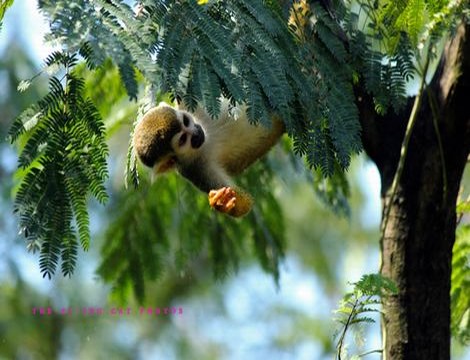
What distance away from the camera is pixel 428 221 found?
407 cm

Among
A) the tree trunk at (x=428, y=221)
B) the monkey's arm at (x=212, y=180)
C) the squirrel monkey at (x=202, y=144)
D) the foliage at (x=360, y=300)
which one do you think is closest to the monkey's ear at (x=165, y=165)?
the squirrel monkey at (x=202, y=144)

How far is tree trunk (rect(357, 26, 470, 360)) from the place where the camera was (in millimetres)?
4023

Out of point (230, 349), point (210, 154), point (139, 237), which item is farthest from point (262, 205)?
point (230, 349)

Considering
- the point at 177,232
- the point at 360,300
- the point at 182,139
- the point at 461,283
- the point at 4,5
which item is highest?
the point at 177,232

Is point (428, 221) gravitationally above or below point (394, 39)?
below

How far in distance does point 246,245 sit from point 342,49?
2974 millimetres

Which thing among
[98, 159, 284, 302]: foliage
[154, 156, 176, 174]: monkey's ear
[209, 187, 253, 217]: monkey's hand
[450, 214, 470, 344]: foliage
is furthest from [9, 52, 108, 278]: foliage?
[98, 159, 284, 302]: foliage

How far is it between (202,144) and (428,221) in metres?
1.19

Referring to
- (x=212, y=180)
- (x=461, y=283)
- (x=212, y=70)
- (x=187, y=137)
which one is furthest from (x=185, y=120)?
(x=461, y=283)

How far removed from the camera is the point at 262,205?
6.25 meters

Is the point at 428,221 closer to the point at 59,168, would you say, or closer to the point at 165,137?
the point at 165,137

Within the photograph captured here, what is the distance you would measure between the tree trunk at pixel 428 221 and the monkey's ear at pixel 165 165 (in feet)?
3.22

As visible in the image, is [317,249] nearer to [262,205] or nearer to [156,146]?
[262,205]

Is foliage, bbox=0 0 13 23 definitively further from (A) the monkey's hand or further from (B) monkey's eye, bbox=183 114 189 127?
(B) monkey's eye, bbox=183 114 189 127
